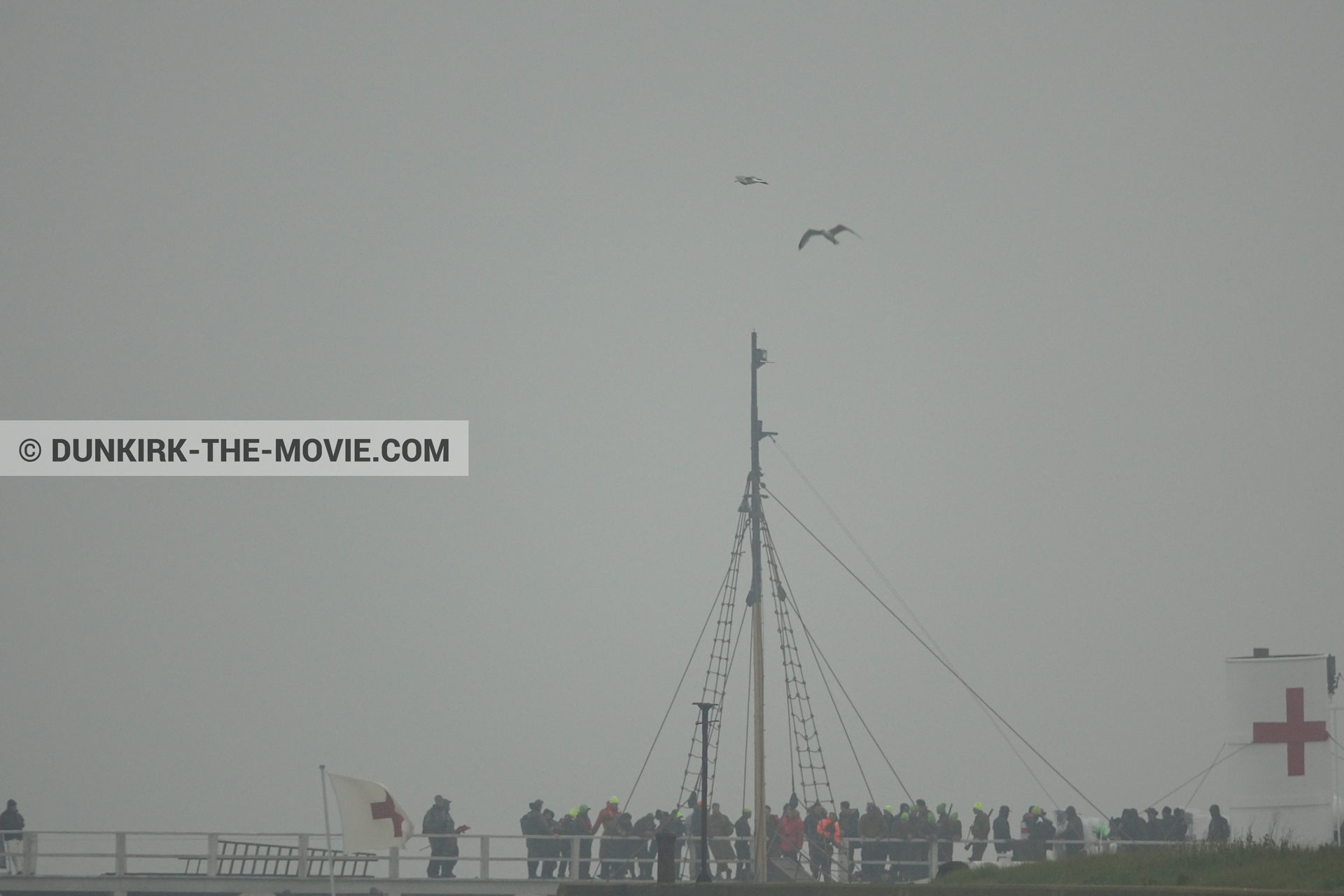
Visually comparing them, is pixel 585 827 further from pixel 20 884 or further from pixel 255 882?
pixel 20 884

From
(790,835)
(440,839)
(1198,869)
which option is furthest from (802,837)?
(1198,869)

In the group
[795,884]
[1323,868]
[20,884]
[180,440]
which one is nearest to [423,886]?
[20,884]

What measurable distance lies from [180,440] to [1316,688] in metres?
28.4

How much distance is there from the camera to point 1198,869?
1028 inches

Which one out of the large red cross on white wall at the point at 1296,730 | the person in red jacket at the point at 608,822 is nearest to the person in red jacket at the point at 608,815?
the person in red jacket at the point at 608,822

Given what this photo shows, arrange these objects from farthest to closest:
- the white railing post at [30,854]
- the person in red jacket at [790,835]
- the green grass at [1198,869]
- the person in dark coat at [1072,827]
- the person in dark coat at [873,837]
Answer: the person in dark coat at [1072,827]
the white railing post at [30,854]
the person in red jacket at [790,835]
the person in dark coat at [873,837]
the green grass at [1198,869]

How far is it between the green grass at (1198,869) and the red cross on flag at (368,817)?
506 inches

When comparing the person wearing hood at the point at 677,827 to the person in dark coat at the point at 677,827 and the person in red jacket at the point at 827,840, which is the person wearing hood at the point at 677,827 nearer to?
the person in dark coat at the point at 677,827

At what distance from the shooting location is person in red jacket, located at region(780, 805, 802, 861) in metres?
39.8

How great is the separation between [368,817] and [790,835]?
872cm

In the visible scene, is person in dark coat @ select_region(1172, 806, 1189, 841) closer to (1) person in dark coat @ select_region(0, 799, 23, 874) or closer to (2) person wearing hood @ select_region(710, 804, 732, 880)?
(2) person wearing hood @ select_region(710, 804, 732, 880)

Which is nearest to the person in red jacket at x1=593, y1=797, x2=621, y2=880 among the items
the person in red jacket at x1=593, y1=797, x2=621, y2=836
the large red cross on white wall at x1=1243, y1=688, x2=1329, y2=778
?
the person in red jacket at x1=593, y1=797, x2=621, y2=836

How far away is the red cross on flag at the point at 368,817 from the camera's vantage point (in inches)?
1446

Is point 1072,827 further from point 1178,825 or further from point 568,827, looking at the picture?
point 568,827
